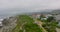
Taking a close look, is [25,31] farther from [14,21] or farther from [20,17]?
[20,17]

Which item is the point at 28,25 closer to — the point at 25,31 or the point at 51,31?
the point at 25,31

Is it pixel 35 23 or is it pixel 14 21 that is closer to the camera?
pixel 35 23

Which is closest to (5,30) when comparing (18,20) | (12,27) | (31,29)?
(12,27)

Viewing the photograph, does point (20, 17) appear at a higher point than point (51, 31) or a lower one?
higher

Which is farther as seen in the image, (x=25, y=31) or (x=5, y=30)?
(x=5, y=30)

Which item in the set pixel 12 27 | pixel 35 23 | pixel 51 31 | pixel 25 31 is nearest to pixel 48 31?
pixel 51 31

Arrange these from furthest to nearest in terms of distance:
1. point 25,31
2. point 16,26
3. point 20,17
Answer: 1. point 20,17
2. point 16,26
3. point 25,31

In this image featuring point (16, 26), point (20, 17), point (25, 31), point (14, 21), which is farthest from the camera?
point (20, 17)

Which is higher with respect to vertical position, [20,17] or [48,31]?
[20,17]

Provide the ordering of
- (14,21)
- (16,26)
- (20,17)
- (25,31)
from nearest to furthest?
1. (25,31)
2. (16,26)
3. (14,21)
4. (20,17)
